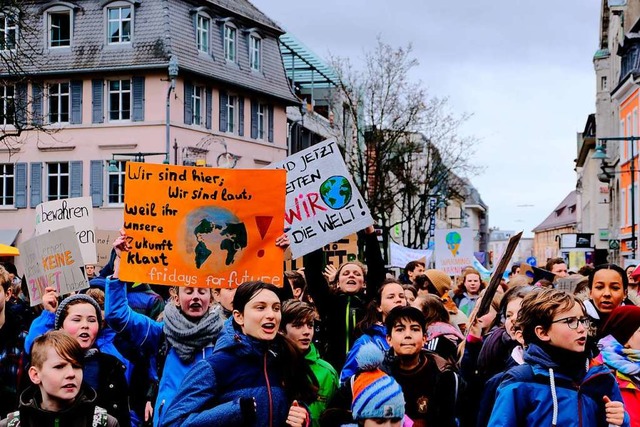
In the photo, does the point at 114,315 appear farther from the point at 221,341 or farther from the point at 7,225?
the point at 7,225

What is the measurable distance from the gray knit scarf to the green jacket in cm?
61

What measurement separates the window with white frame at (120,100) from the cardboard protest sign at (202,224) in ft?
118

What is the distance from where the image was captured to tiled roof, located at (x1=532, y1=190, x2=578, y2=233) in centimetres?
13550

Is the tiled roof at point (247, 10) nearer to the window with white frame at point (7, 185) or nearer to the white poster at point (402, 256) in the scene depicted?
the window with white frame at point (7, 185)

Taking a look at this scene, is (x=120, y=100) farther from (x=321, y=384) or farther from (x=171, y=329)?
(x=321, y=384)

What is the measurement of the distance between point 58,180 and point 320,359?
3858cm

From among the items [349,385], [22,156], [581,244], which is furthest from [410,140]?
[349,385]

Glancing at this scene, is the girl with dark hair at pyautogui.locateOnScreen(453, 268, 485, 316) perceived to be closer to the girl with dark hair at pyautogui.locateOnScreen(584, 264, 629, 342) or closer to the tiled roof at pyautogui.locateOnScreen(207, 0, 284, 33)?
the girl with dark hair at pyautogui.locateOnScreen(584, 264, 629, 342)

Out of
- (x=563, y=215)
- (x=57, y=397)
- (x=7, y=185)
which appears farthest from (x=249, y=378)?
(x=563, y=215)

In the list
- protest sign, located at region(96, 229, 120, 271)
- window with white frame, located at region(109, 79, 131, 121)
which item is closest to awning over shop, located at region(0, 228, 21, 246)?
window with white frame, located at region(109, 79, 131, 121)

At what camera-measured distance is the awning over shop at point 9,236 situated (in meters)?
43.1

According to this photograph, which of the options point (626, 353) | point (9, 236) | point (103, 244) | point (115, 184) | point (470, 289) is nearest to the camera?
point (626, 353)

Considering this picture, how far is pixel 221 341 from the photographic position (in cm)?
544

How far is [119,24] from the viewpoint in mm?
42750
